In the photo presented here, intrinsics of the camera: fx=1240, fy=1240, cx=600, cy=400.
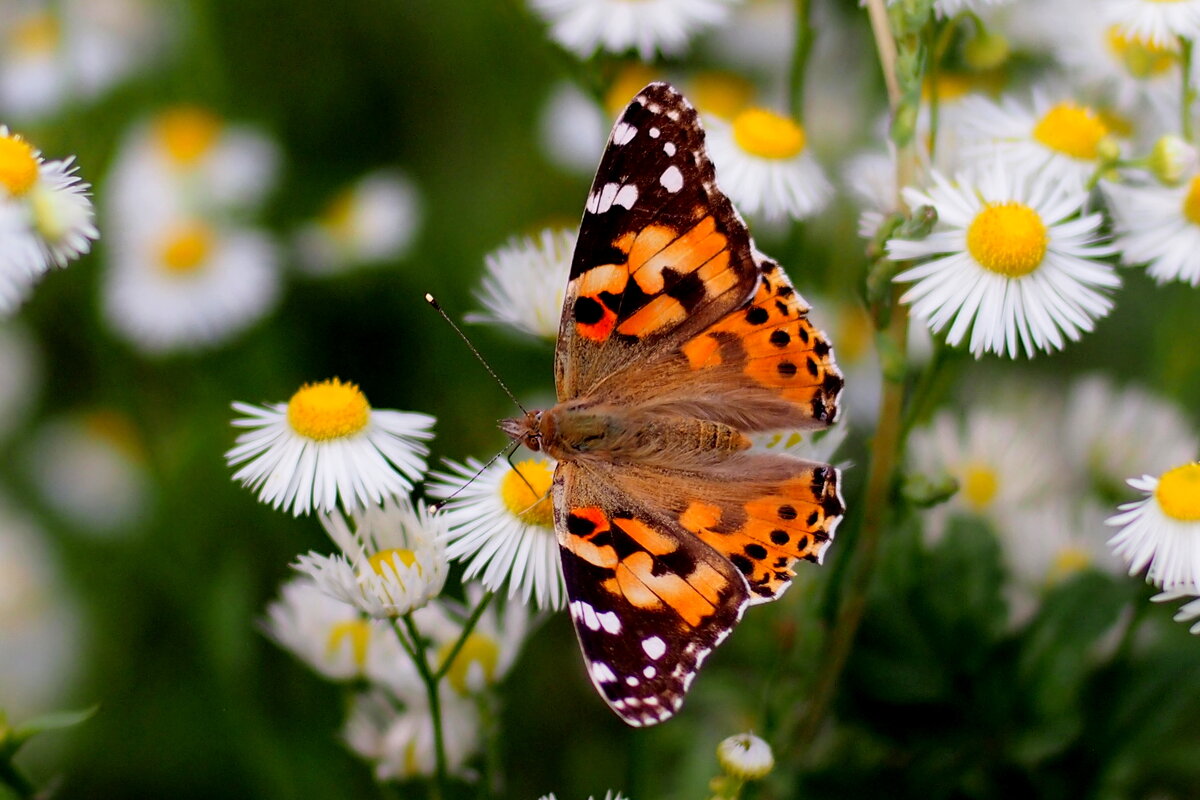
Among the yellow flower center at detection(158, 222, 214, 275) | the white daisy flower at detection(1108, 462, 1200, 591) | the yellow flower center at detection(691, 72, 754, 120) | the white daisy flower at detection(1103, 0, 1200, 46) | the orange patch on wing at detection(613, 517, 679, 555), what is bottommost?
the yellow flower center at detection(158, 222, 214, 275)

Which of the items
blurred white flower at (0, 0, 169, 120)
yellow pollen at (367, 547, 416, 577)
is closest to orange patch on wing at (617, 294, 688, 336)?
yellow pollen at (367, 547, 416, 577)

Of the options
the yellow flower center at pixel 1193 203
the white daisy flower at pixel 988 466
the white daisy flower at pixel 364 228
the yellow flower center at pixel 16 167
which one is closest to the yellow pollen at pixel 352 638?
the yellow flower center at pixel 16 167

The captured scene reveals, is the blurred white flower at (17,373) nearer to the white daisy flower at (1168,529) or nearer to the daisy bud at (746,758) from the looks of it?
the daisy bud at (746,758)

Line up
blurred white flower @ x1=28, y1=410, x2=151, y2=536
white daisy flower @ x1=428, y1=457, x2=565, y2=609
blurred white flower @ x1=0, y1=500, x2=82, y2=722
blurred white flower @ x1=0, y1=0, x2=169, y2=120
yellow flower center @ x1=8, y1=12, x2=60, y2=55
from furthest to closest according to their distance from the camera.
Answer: yellow flower center @ x1=8, y1=12, x2=60, y2=55, blurred white flower @ x1=0, y1=0, x2=169, y2=120, blurred white flower @ x1=28, y1=410, x2=151, y2=536, blurred white flower @ x1=0, y1=500, x2=82, y2=722, white daisy flower @ x1=428, y1=457, x2=565, y2=609

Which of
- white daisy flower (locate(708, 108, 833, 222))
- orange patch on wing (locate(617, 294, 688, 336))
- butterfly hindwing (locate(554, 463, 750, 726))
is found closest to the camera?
butterfly hindwing (locate(554, 463, 750, 726))

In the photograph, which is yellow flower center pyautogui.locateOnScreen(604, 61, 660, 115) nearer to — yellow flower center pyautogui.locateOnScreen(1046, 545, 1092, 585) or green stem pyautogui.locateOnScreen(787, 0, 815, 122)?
green stem pyautogui.locateOnScreen(787, 0, 815, 122)

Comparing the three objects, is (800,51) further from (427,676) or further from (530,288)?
(427,676)

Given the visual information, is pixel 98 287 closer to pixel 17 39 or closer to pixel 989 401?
pixel 17 39
